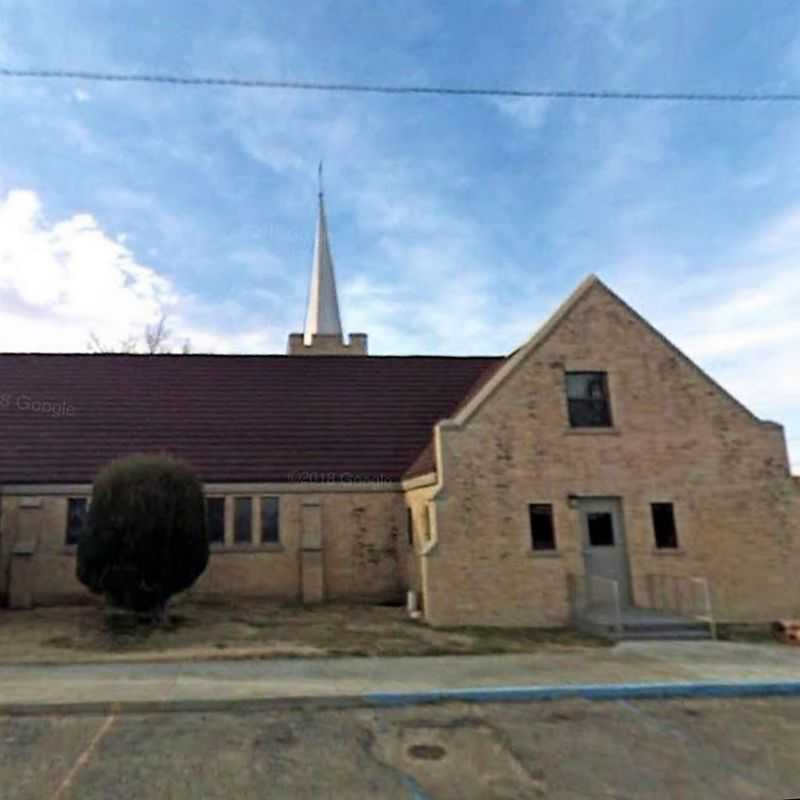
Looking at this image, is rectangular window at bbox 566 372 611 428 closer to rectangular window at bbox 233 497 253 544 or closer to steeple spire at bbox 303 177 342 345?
rectangular window at bbox 233 497 253 544

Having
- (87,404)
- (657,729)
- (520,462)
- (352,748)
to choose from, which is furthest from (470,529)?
(87,404)

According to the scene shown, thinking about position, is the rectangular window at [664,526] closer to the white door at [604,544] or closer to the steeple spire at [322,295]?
the white door at [604,544]

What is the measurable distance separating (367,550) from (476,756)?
12.3 metres

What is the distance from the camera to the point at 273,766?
5.95m

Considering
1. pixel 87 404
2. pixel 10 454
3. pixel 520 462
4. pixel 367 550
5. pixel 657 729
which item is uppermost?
pixel 87 404

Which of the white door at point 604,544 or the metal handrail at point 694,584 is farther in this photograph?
the white door at point 604,544

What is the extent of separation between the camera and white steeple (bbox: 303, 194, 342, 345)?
39.5 metres

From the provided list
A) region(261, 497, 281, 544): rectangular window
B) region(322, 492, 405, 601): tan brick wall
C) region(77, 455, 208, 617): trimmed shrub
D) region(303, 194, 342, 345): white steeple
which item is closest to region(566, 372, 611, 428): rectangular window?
region(322, 492, 405, 601): tan brick wall

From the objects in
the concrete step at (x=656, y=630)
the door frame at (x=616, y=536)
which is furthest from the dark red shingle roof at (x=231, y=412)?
the concrete step at (x=656, y=630)

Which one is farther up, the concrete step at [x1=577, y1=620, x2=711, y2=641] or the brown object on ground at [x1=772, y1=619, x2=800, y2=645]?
A: the concrete step at [x1=577, y1=620, x2=711, y2=641]

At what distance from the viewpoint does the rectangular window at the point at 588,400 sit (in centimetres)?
1566

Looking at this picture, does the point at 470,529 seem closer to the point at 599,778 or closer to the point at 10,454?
the point at 599,778

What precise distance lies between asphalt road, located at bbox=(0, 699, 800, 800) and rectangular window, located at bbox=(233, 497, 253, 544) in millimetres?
10916

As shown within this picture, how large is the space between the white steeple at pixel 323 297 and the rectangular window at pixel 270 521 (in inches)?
826
